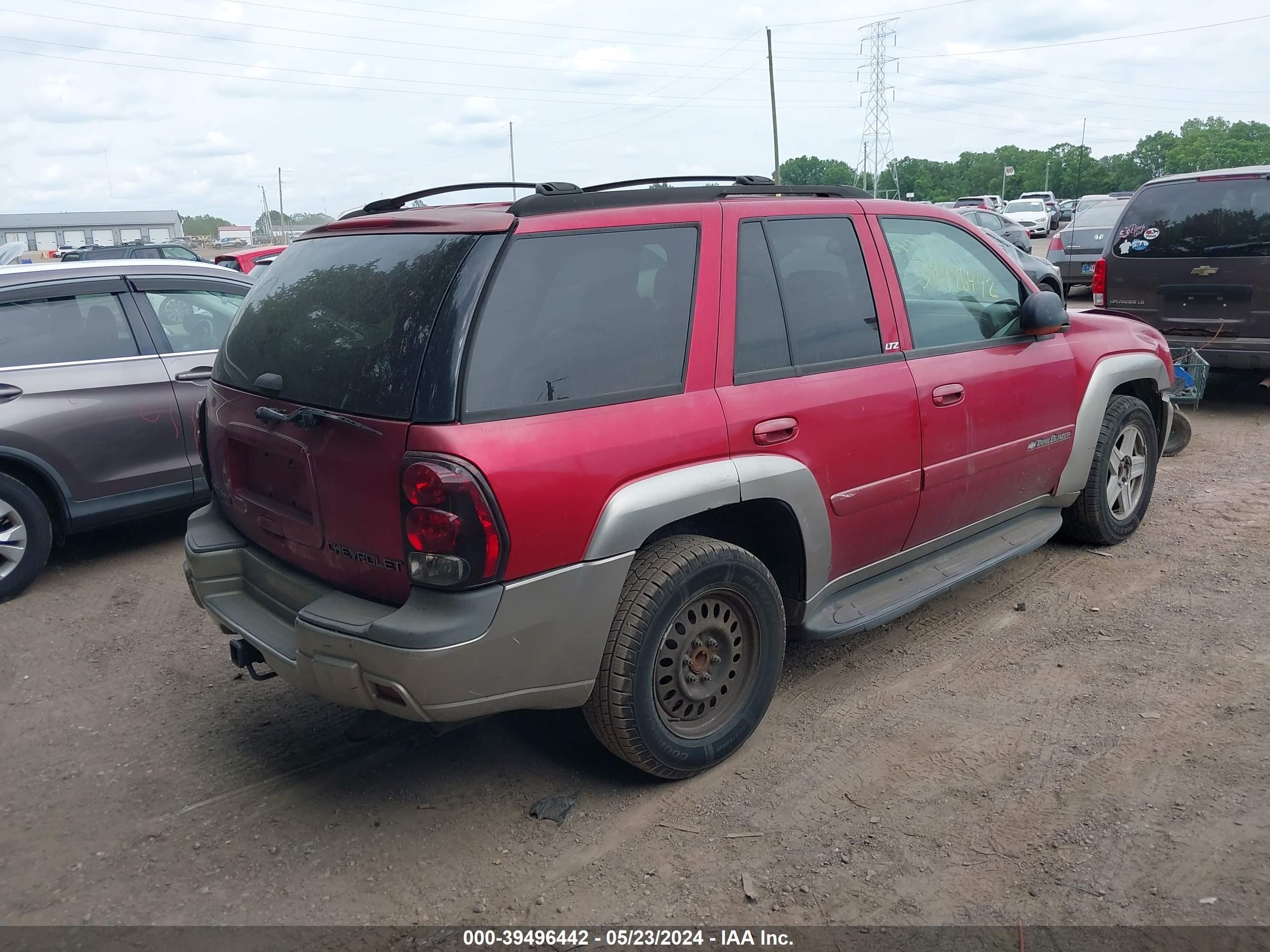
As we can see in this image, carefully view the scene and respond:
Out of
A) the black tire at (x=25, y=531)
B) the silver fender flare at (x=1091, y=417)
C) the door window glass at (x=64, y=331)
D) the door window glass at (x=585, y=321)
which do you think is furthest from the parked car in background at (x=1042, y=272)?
the black tire at (x=25, y=531)

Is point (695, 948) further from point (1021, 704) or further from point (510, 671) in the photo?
point (1021, 704)

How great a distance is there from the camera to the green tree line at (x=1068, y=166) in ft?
281

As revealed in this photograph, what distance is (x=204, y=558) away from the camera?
356cm

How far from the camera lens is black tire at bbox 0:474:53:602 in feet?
17.3

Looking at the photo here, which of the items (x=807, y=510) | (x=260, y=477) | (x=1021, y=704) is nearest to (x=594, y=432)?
(x=807, y=510)

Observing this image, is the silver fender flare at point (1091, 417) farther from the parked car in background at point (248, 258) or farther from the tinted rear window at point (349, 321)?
the parked car in background at point (248, 258)

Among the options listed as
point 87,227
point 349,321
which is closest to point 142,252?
point 349,321

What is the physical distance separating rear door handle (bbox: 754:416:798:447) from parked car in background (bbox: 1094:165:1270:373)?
6184mm

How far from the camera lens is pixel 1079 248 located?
1569cm

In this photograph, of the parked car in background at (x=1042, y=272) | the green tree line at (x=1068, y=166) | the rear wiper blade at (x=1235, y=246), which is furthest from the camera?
the green tree line at (x=1068, y=166)

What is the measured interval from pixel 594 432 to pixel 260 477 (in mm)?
1258

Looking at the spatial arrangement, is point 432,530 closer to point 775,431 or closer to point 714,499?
point 714,499

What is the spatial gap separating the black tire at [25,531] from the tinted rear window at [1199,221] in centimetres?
841

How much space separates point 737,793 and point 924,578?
1354 mm
